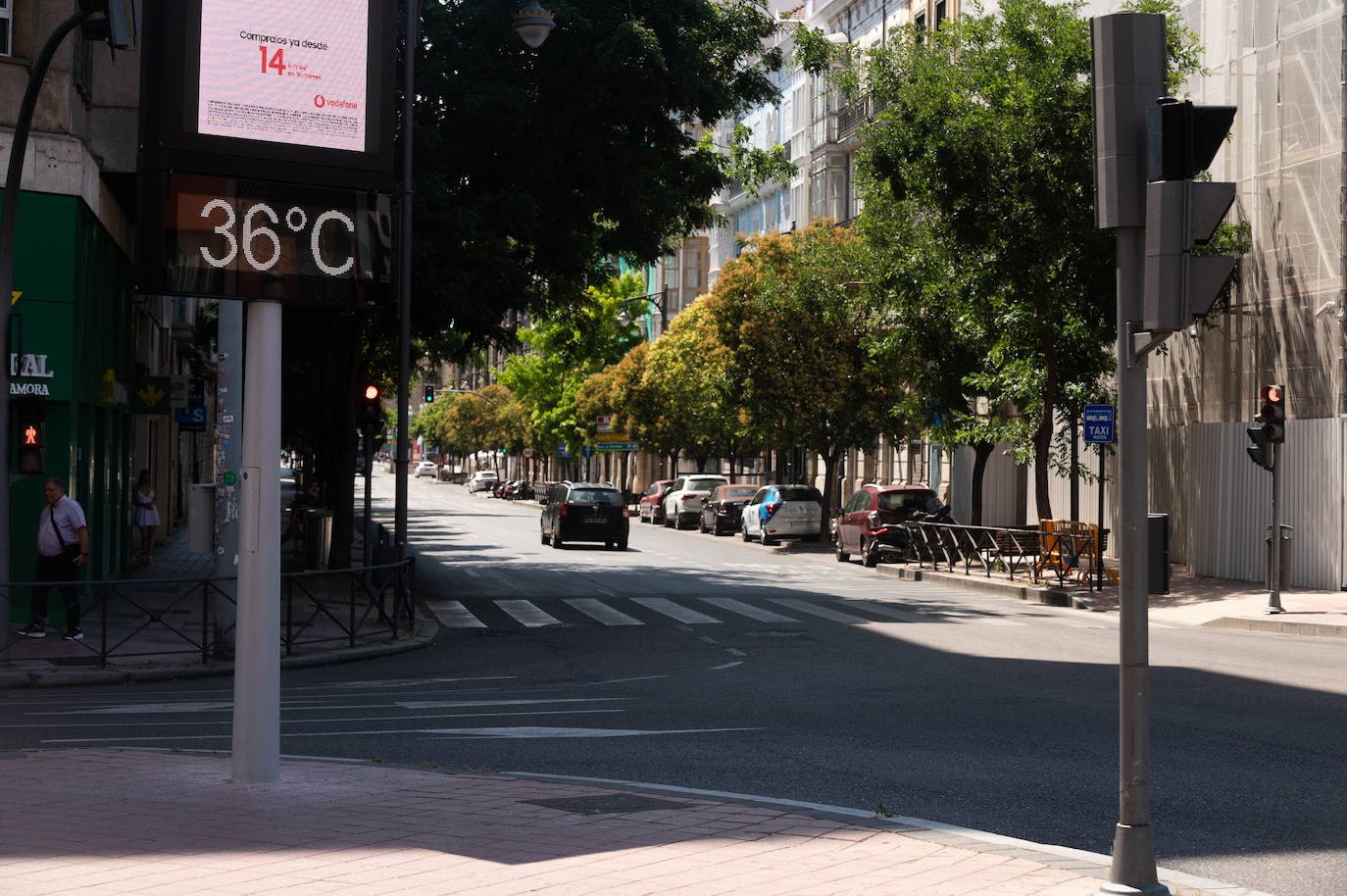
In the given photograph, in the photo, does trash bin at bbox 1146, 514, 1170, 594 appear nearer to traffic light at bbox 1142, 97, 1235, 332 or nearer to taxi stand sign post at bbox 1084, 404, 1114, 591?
traffic light at bbox 1142, 97, 1235, 332

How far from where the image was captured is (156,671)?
15461 millimetres

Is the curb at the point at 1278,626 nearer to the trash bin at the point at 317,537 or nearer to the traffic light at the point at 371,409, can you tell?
the traffic light at the point at 371,409

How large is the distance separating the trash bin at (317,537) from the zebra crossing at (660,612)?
4.66m

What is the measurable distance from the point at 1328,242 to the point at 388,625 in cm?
1700

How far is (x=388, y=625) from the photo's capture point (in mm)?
18672

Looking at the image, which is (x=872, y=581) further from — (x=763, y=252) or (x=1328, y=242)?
(x=763, y=252)

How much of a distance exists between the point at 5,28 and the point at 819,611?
13.2 metres

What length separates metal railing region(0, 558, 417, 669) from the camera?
15875 mm

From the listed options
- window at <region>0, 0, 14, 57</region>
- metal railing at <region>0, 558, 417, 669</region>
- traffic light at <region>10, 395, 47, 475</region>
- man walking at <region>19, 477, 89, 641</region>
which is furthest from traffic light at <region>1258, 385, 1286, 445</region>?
window at <region>0, 0, 14, 57</region>

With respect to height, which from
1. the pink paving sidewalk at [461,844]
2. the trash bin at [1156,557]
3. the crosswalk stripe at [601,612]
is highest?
the trash bin at [1156,557]

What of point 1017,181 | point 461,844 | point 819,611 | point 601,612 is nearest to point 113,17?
point 461,844

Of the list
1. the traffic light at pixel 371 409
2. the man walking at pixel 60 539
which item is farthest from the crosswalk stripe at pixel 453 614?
the man walking at pixel 60 539

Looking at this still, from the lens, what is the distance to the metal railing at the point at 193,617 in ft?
52.1

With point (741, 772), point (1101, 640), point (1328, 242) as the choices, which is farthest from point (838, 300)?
point (741, 772)
